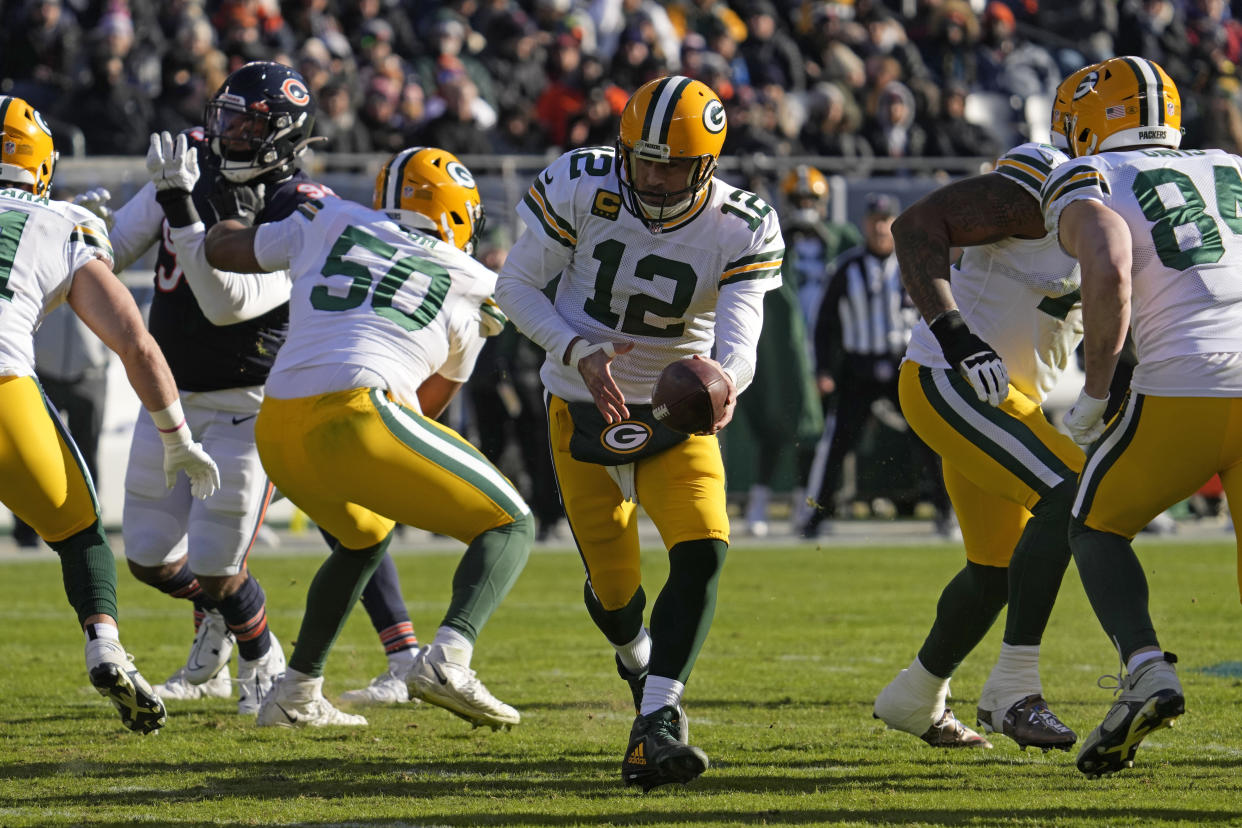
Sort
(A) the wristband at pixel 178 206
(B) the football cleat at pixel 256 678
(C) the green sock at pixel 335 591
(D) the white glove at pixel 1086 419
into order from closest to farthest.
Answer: (D) the white glove at pixel 1086 419 < (C) the green sock at pixel 335 591 < (A) the wristband at pixel 178 206 < (B) the football cleat at pixel 256 678

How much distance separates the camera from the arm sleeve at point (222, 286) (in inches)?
212

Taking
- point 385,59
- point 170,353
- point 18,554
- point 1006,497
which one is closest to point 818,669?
point 1006,497

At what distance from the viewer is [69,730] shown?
5250mm

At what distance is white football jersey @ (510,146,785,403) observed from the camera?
180 inches

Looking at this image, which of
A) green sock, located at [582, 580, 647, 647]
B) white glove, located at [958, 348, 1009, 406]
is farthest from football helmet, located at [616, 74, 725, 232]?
green sock, located at [582, 580, 647, 647]

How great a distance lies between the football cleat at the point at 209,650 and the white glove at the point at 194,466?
2.89ft

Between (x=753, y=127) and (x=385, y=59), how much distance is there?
310 centimetres

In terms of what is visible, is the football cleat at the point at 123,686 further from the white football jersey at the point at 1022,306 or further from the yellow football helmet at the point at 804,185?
the yellow football helmet at the point at 804,185

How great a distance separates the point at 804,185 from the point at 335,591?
24.9ft

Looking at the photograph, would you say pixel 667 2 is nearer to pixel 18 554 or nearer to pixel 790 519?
pixel 790 519

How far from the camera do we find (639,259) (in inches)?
181

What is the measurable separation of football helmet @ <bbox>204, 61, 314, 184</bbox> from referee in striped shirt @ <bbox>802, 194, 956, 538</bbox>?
235 inches

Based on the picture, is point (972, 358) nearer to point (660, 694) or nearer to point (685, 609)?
point (685, 609)

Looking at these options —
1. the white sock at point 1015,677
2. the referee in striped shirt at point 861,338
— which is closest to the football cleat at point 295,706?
the white sock at point 1015,677
